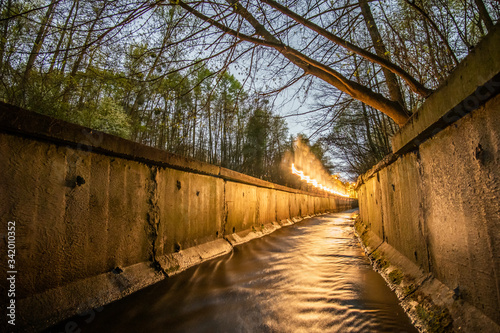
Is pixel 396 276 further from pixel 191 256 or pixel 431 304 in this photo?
pixel 191 256

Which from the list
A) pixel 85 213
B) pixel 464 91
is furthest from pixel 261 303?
pixel 464 91

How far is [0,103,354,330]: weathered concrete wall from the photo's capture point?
183 cm

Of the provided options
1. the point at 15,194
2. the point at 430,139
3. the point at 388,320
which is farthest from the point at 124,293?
the point at 430,139

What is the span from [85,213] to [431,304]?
123 inches

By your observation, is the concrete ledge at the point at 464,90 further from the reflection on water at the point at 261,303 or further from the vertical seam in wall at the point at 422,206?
the reflection on water at the point at 261,303

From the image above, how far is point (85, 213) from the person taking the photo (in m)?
2.33

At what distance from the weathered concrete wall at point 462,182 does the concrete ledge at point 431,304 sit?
48 millimetres

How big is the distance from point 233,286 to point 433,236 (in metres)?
2.17

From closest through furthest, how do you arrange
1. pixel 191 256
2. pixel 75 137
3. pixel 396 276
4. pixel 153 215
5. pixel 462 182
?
pixel 462 182, pixel 75 137, pixel 396 276, pixel 153 215, pixel 191 256

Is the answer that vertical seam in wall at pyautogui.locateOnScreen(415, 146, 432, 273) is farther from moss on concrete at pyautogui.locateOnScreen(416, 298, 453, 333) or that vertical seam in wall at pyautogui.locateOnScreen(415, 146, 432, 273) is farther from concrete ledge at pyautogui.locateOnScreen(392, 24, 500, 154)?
moss on concrete at pyautogui.locateOnScreen(416, 298, 453, 333)

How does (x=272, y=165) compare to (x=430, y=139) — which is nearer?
(x=430, y=139)

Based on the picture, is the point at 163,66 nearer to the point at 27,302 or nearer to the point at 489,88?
the point at 27,302

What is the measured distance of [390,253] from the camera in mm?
3529

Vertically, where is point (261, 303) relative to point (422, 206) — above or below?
below
